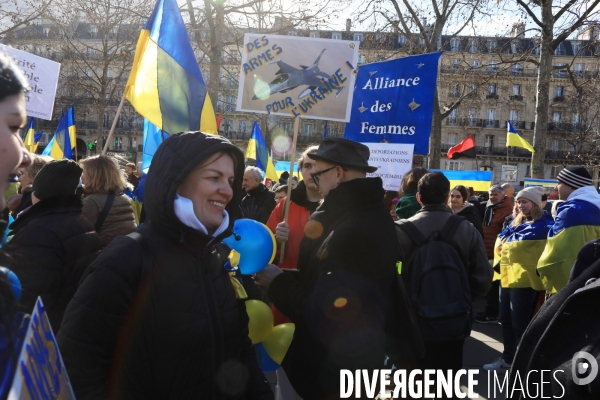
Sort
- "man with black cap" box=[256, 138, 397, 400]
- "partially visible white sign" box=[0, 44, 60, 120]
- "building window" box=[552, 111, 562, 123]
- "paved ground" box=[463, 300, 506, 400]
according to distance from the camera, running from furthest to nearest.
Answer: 1. "building window" box=[552, 111, 562, 123]
2. "partially visible white sign" box=[0, 44, 60, 120]
3. "paved ground" box=[463, 300, 506, 400]
4. "man with black cap" box=[256, 138, 397, 400]

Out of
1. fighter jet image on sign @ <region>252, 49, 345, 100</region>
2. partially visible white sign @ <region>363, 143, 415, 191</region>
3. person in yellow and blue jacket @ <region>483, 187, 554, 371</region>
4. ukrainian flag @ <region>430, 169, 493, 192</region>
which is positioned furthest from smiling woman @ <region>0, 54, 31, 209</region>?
ukrainian flag @ <region>430, 169, 493, 192</region>

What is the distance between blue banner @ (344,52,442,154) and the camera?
532 centimetres

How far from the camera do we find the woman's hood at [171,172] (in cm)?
180

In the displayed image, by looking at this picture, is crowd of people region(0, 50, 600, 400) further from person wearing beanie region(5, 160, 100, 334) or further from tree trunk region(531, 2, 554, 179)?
tree trunk region(531, 2, 554, 179)

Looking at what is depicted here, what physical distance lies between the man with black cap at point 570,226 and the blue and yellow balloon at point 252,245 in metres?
2.86

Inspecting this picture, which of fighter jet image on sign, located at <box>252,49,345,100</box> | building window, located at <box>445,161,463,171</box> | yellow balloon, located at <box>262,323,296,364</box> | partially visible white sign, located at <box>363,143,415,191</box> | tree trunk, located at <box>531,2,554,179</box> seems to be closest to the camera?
yellow balloon, located at <box>262,323,296,364</box>

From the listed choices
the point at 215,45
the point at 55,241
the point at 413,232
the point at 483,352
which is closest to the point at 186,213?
the point at 55,241

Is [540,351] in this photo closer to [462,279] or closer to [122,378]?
[122,378]

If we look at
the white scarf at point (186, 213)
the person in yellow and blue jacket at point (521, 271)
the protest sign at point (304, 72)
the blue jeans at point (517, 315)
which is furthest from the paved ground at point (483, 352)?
the white scarf at point (186, 213)

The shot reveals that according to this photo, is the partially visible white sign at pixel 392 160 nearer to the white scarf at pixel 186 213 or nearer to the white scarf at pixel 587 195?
the white scarf at pixel 587 195

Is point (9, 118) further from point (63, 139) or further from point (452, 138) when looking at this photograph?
point (452, 138)

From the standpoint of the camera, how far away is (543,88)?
46.2ft

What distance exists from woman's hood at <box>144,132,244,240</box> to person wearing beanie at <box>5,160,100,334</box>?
3.29 feet

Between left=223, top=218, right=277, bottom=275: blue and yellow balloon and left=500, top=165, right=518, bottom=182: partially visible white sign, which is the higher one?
left=500, top=165, right=518, bottom=182: partially visible white sign
